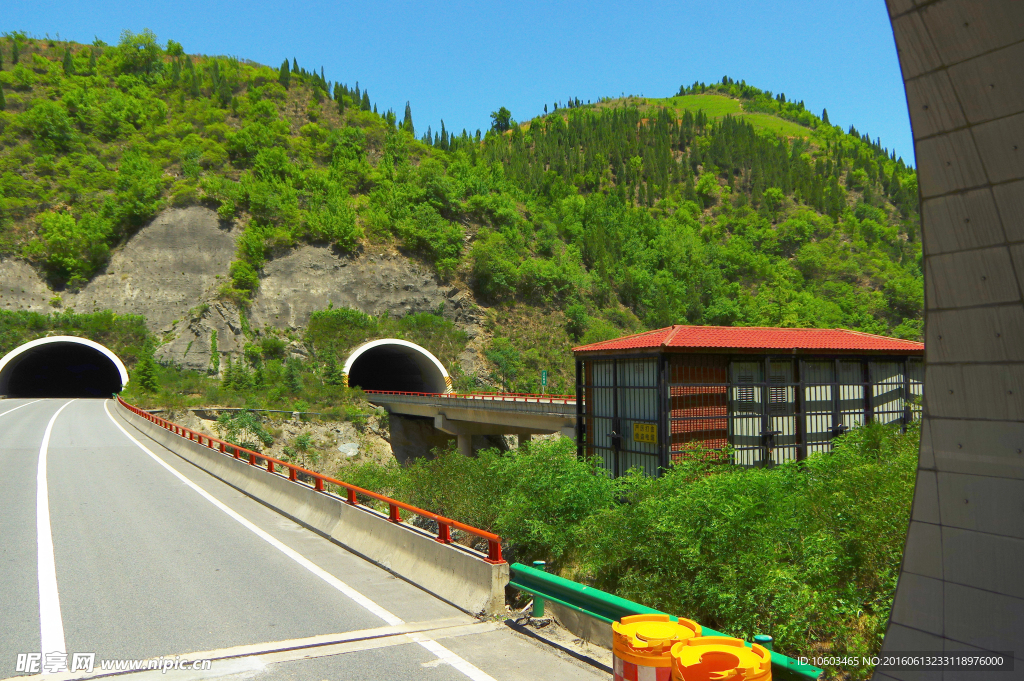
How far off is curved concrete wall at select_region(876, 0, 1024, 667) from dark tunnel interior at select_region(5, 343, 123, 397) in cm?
6190

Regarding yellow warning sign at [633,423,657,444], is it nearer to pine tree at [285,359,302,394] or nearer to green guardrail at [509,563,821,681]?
green guardrail at [509,563,821,681]

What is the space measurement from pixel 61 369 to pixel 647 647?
7495cm

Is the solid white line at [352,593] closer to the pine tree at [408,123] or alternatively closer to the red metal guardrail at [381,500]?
the red metal guardrail at [381,500]

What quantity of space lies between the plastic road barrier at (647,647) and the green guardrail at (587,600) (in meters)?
0.37

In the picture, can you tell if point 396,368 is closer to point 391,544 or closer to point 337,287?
point 337,287

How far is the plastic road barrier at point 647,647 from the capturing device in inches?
171

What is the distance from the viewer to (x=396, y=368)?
62156 mm

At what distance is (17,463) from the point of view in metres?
17.9

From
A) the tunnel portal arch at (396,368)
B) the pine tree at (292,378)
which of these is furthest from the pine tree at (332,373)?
the pine tree at (292,378)

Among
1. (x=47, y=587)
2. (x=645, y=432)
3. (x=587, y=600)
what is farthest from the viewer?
(x=645, y=432)

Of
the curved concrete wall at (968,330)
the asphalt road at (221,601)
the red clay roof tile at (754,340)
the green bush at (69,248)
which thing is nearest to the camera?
the curved concrete wall at (968,330)

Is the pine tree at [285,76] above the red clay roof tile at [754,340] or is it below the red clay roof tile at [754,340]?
above

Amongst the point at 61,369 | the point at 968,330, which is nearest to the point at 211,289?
the point at 61,369

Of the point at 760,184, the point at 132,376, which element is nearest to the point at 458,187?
the point at 132,376
